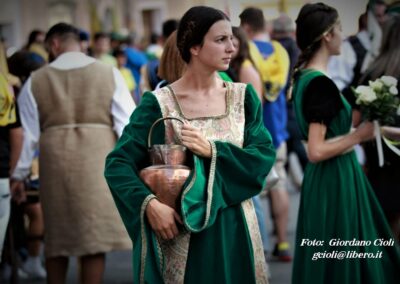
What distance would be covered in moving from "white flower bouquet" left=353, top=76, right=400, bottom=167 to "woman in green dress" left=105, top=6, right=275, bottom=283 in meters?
0.86

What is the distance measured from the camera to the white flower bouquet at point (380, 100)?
480 centimetres

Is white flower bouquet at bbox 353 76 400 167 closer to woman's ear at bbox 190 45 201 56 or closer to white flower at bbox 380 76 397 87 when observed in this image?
white flower at bbox 380 76 397 87

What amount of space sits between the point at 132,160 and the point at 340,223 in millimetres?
1310

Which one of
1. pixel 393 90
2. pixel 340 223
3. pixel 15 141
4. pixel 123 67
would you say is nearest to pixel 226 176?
pixel 340 223

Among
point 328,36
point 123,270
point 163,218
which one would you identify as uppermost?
point 328,36

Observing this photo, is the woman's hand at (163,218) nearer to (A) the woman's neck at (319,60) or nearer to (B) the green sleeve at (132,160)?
(B) the green sleeve at (132,160)

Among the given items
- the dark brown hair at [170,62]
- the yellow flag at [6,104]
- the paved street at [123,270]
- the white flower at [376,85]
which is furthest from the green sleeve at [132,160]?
the paved street at [123,270]

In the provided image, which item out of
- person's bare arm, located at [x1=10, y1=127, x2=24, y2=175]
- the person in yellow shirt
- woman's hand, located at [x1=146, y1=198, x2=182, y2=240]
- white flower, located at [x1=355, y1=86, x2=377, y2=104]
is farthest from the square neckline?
the person in yellow shirt

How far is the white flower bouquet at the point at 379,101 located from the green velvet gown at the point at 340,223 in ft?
0.35

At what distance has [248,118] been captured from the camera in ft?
13.8

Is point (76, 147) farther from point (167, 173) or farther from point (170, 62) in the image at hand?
point (167, 173)

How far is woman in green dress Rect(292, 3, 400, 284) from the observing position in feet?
15.6

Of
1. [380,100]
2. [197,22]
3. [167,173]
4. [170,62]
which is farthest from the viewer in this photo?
[170,62]

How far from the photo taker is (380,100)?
4.79m
